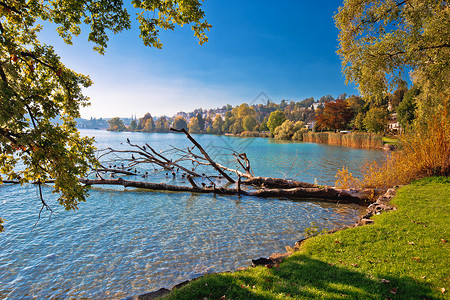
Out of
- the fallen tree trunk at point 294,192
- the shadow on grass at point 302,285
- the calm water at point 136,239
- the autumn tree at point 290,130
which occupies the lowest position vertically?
the calm water at point 136,239

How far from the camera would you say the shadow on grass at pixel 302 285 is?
11.9ft

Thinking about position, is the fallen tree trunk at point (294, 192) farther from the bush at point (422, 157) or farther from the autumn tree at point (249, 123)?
the autumn tree at point (249, 123)

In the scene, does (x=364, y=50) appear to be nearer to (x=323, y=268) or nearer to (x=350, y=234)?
(x=350, y=234)

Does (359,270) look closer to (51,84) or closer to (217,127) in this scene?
(51,84)

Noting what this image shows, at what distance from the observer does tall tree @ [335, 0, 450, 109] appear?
10078 millimetres

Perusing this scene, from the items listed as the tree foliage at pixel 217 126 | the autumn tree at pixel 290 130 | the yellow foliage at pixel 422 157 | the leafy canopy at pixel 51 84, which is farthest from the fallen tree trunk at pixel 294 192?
the tree foliage at pixel 217 126

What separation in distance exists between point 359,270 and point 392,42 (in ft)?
38.5

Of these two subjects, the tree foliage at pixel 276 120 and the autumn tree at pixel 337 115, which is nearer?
the autumn tree at pixel 337 115

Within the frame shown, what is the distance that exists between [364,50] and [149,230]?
13.6 m

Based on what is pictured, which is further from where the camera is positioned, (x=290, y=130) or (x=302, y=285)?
(x=290, y=130)

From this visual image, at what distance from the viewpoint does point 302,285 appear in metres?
4.00

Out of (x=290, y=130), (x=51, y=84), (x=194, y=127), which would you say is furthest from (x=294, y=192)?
(x=194, y=127)

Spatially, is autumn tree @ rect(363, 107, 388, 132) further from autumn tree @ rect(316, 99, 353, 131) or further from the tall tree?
the tall tree

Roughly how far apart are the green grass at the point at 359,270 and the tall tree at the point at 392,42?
25.8 ft
